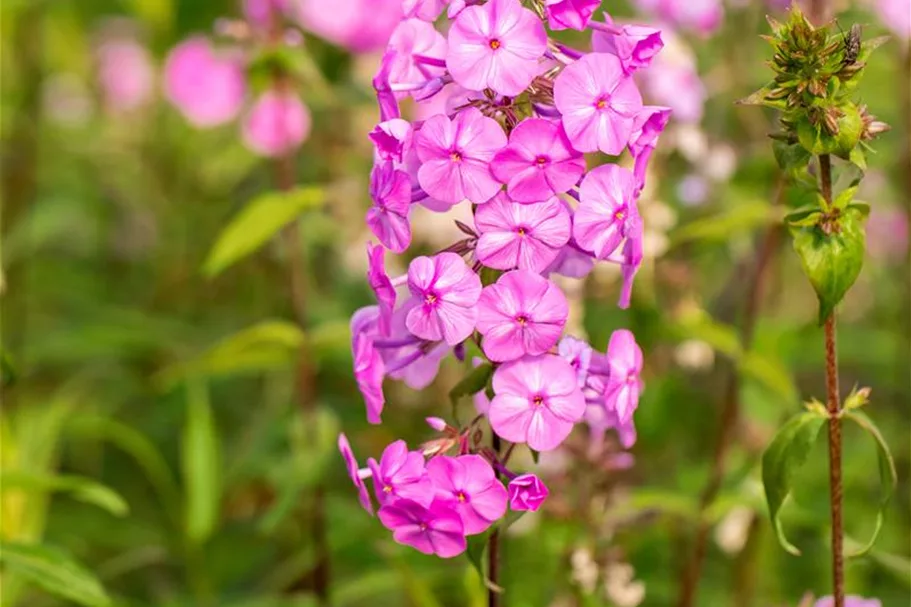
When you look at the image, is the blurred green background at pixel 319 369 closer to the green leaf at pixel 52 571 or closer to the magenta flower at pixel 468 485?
the green leaf at pixel 52 571

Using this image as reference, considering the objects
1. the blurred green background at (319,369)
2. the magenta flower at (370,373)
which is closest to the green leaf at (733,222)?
the blurred green background at (319,369)

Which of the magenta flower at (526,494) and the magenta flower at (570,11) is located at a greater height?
the magenta flower at (570,11)

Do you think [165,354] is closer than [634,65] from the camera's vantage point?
No

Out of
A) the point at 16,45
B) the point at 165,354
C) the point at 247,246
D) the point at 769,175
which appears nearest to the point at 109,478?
the point at 165,354

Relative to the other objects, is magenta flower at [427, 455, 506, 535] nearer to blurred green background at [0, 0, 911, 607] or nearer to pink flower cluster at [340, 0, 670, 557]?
pink flower cluster at [340, 0, 670, 557]

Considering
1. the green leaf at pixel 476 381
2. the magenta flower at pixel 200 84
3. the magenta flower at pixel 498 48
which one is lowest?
the magenta flower at pixel 200 84

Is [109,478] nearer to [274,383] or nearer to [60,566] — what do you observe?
[274,383]

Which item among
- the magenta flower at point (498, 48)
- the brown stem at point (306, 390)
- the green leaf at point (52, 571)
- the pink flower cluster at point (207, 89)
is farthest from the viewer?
the pink flower cluster at point (207, 89)
